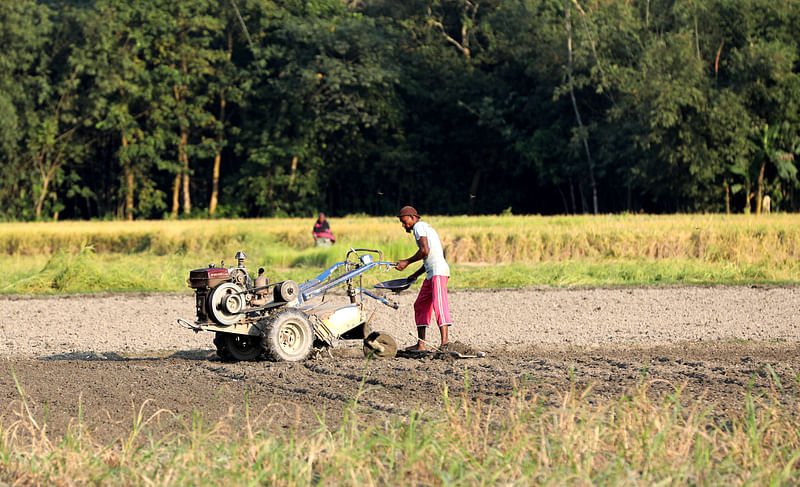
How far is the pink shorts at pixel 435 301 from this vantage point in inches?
420

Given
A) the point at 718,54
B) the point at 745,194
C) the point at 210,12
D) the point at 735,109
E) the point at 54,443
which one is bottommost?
the point at 54,443

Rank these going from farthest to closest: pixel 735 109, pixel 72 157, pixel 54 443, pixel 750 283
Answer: pixel 72 157
pixel 735 109
pixel 750 283
pixel 54 443

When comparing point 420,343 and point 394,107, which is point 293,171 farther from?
point 420,343

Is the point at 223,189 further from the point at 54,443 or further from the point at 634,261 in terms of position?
the point at 54,443

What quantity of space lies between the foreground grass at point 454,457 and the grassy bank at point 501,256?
12.5 meters

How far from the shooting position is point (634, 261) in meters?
23.0

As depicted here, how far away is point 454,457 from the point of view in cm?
589

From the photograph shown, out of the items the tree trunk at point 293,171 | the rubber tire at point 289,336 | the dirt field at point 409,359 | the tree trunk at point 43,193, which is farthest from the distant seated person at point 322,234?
the tree trunk at point 43,193

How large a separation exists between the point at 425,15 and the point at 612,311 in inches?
1705

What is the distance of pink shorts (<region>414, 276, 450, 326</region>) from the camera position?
10.7m

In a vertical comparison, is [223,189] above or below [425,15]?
below

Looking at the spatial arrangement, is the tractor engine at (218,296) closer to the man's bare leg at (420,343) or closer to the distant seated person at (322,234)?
the man's bare leg at (420,343)

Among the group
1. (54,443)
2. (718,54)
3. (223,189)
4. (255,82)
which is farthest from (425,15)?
(54,443)

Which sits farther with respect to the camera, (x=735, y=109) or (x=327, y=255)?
(x=735, y=109)
